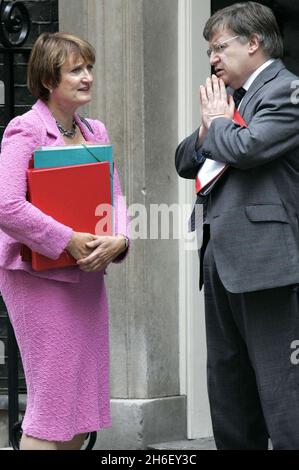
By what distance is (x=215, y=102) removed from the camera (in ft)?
16.0

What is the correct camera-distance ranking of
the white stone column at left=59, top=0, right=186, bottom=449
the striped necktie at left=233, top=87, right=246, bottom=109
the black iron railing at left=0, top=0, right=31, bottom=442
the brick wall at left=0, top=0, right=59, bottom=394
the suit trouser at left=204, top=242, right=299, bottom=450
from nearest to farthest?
the suit trouser at left=204, top=242, right=299, bottom=450
the striped necktie at left=233, top=87, right=246, bottom=109
the black iron railing at left=0, top=0, right=31, bottom=442
the white stone column at left=59, top=0, right=186, bottom=449
the brick wall at left=0, top=0, right=59, bottom=394

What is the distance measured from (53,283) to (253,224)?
0.80m

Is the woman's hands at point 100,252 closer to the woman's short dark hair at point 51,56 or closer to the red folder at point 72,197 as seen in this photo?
the red folder at point 72,197

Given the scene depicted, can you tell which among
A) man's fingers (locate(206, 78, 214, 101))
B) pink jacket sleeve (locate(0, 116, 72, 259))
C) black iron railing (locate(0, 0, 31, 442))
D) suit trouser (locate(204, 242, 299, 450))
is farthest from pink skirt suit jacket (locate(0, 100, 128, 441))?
black iron railing (locate(0, 0, 31, 442))

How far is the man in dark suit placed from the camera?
471 centimetres

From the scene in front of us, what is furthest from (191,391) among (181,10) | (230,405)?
(181,10)

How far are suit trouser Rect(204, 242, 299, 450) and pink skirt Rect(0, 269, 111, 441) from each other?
53cm

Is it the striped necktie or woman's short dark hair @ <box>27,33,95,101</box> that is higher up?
woman's short dark hair @ <box>27,33,95,101</box>

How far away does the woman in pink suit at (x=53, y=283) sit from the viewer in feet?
15.3

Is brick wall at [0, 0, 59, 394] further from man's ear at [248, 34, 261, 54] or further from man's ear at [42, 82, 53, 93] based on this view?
man's ear at [248, 34, 261, 54]

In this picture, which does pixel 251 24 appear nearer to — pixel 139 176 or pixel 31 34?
pixel 139 176

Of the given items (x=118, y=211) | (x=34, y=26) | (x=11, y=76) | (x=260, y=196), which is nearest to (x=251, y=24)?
(x=260, y=196)

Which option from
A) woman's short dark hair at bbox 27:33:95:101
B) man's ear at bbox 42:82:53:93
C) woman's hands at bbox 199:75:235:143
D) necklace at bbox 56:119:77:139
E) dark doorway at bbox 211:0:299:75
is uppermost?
dark doorway at bbox 211:0:299:75

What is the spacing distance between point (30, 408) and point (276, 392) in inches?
37.5
